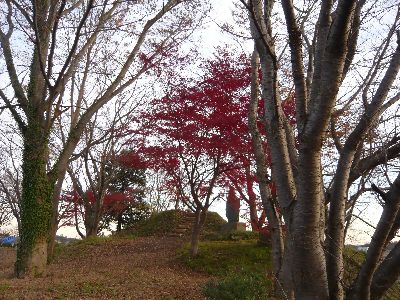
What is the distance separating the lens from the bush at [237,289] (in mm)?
6340

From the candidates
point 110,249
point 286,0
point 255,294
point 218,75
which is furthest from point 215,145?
point 286,0

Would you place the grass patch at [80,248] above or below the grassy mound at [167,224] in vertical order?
below

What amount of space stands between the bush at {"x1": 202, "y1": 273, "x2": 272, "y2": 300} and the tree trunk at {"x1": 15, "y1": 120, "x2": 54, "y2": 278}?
4151mm

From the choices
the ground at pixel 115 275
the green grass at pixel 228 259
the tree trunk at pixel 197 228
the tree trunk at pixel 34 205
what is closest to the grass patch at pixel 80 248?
the ground at pixel 115 275

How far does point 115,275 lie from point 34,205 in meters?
2.47

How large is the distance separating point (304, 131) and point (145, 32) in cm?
832

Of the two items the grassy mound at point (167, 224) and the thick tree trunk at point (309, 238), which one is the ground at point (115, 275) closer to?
the grassy mound at point (167, 224)

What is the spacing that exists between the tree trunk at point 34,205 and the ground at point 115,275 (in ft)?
1.41

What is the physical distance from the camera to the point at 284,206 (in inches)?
100

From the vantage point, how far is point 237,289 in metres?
6.42

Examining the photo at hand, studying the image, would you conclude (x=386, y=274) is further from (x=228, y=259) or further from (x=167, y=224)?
(x=167, y=224)

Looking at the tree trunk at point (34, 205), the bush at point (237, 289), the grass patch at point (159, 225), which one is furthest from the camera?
the grass patch at point (159, 225)

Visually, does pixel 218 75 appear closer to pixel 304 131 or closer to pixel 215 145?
pixel 215 145

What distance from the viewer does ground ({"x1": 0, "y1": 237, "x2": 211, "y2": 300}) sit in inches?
272
